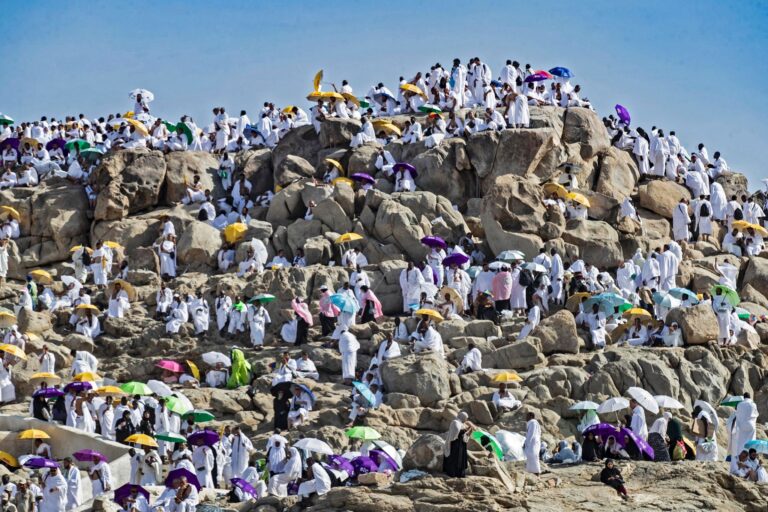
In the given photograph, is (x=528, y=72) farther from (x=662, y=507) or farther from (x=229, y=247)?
(x=662, y=507)

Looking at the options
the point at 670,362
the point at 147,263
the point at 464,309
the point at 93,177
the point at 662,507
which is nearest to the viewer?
the point at 662,507

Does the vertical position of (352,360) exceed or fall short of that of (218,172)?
it falls short

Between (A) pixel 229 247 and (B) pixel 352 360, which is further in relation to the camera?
(A) pixel 229 247

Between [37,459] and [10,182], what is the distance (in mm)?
18839

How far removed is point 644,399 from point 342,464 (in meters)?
7.08

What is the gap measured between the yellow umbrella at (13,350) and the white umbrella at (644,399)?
14062 millimetres

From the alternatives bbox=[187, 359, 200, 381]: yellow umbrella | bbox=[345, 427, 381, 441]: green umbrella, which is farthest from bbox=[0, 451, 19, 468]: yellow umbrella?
bbox=[345, 427, 381, 441]: green umbrella

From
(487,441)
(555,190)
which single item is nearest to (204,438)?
(487,441)

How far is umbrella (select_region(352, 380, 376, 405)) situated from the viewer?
32344 mm

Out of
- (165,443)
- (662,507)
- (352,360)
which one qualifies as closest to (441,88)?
(352,360)

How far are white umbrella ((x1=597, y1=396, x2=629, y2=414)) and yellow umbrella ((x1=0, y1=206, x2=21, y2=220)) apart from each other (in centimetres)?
2095

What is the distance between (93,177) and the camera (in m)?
45.9

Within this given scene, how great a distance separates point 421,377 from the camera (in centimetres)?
3334

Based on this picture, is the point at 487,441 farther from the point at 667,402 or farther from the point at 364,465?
the point at 667,402
